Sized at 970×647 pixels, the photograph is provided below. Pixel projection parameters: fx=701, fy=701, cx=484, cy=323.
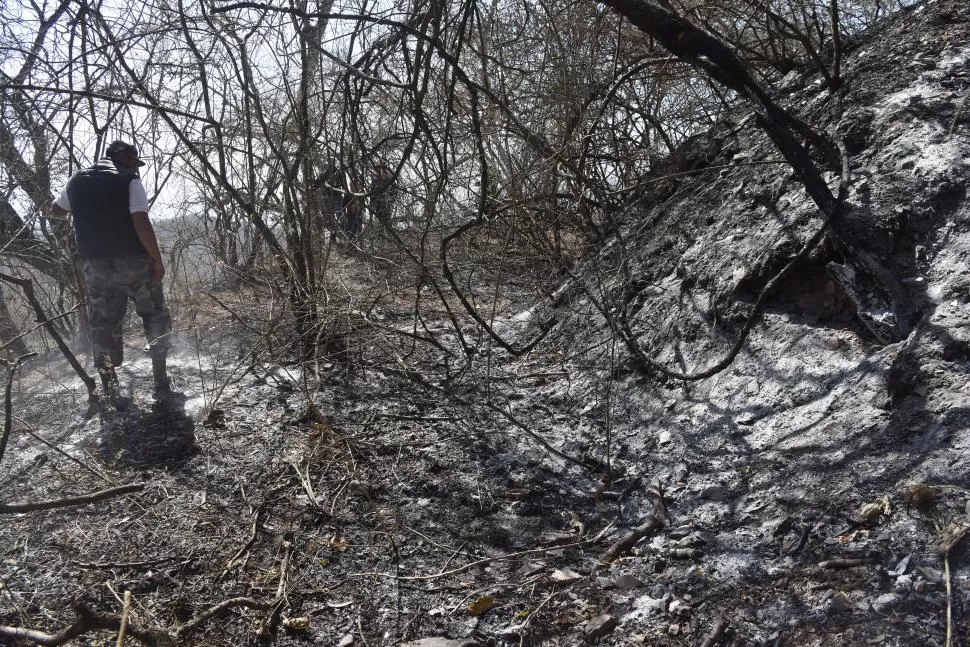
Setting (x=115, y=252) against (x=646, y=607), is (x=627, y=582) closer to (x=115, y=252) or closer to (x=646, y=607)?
(x=646, y=607)

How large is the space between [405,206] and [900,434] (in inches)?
156

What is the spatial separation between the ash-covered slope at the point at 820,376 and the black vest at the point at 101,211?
111 inches

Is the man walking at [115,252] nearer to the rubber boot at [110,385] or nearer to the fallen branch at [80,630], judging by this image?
the rubber boot at [110,385]

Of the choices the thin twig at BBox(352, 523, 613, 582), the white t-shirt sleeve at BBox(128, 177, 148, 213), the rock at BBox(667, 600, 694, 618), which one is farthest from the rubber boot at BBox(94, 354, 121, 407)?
the rock at BBox(667, 600, 694, 618)

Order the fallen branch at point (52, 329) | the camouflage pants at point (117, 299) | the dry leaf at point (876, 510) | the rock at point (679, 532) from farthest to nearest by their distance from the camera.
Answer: the camouflage pants at point (117, 299), the fallen branch at point (52, 329), the rock at point (679, 532), the dry leaf at point (876, 510)

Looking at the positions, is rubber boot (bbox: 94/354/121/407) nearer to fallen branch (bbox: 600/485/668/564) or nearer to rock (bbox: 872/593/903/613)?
fallen branch (bbox: 600/485/668/564)

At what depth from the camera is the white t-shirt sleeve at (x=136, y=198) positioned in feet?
14.1

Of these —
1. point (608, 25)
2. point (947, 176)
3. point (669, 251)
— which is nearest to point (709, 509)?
point (947, 176)

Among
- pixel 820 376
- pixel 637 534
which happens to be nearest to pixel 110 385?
pixel 637 534

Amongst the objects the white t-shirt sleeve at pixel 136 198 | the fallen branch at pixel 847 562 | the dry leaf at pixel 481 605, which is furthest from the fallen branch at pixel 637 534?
the white t-shirt sleeve at pixel 136 198

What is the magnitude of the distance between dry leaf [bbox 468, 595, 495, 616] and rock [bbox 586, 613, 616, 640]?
34 centimetres

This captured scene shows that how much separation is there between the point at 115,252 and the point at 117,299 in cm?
31

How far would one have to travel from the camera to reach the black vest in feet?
13.8

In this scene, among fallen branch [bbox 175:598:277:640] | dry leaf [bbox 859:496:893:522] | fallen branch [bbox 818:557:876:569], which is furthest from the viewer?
fallen branch [bbox 175:598:277:640]
